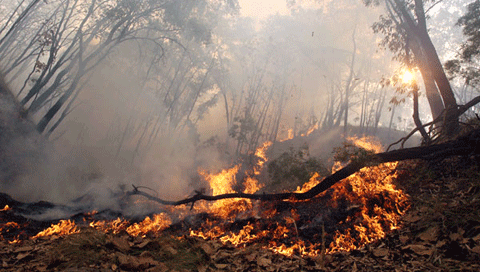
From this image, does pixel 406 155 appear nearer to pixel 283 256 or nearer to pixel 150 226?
pixel 283 256

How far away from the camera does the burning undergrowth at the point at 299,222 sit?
4.37 meters

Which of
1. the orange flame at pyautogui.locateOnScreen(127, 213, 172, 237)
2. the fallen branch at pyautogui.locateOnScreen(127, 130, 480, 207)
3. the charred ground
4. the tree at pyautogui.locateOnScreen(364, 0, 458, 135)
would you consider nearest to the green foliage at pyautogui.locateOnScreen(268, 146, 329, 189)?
the tree at pyautogui.locateOnScreen(364, 0, 458, 135)

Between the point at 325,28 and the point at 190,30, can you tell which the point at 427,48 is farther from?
the point at 325,28

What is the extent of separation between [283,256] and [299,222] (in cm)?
134

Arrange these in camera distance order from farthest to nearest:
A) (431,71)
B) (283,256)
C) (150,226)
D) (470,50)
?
1. (470,50)
2. (431,71)
3. (150,226)
4. (283,256)

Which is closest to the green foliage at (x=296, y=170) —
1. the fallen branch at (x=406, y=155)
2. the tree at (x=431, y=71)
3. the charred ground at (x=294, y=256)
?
the tree at (x=431, y=71)

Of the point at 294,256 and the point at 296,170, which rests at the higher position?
the point at 296,170

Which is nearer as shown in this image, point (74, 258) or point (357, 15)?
point (74, 258)

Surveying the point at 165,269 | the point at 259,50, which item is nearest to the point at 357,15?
the point at 259,50

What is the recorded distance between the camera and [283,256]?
13.1 ft

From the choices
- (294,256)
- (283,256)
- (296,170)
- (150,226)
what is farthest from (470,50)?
(150,226)

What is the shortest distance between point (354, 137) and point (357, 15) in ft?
45.0

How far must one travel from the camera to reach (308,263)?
3.63m

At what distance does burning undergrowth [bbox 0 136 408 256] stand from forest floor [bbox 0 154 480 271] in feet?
1.01
